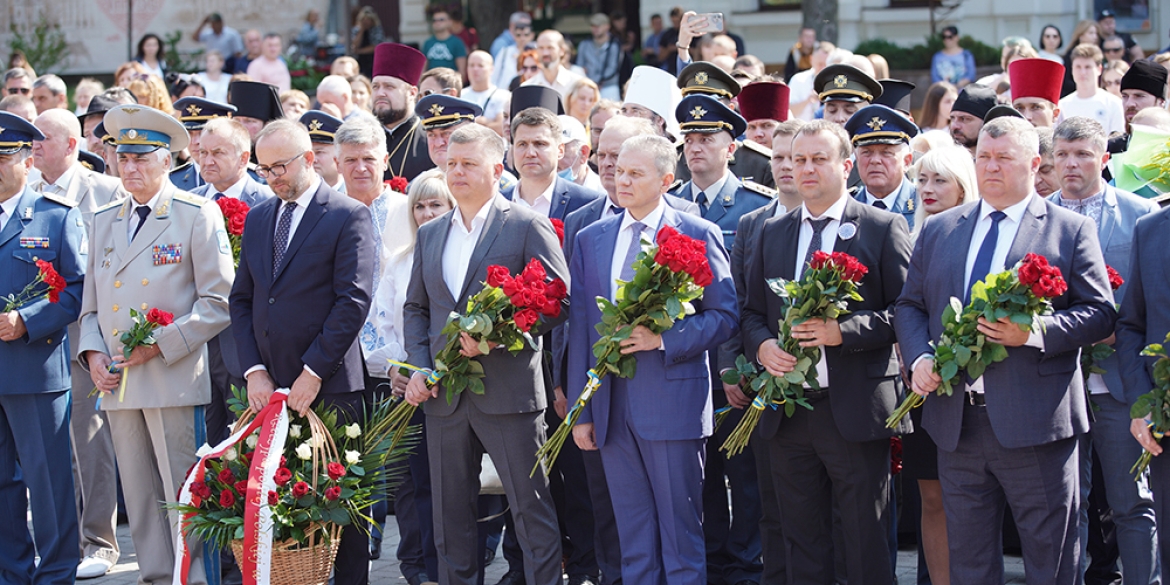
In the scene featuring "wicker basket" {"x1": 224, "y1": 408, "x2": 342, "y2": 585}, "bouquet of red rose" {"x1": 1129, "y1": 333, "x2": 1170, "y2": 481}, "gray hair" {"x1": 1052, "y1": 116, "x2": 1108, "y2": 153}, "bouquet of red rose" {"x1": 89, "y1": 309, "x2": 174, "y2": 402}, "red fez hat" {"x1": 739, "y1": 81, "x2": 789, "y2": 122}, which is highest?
"red fez hat" {"x1": 739, "y1": 81, "x2": 789, "y2": 122}

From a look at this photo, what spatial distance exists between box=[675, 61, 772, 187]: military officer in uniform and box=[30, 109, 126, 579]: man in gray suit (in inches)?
142

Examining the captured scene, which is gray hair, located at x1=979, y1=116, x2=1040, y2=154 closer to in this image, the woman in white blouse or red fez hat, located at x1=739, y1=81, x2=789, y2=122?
the woman in white blouse

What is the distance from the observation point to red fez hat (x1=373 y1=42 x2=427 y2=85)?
30.7ft

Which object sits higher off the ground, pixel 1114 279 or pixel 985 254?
pixel 985 254

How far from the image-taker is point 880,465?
18.1ft

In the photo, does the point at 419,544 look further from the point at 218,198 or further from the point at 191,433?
the point at 218,198

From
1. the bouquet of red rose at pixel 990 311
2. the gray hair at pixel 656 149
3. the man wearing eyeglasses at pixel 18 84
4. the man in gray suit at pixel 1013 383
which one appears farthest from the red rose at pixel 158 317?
the man wearing eyeglasses at pixel 18 84

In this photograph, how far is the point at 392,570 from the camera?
23.0ft

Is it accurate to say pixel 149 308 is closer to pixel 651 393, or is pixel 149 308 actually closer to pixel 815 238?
pixel 651 393

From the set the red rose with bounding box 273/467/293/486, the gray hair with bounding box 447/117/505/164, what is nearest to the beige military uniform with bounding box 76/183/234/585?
the red rose with bounding box 273/467/293/486

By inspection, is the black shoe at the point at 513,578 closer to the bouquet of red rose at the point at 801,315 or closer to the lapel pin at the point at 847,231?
the bouquet of red rose at the point at 801,315

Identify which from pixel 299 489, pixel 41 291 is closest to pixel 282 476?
pixel 299 489

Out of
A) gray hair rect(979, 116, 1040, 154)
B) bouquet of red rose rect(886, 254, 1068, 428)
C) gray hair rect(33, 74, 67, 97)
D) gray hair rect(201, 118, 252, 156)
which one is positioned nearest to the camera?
bouquet of red rose rect(886, 254, 1068, 428)

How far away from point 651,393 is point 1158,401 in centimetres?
202
